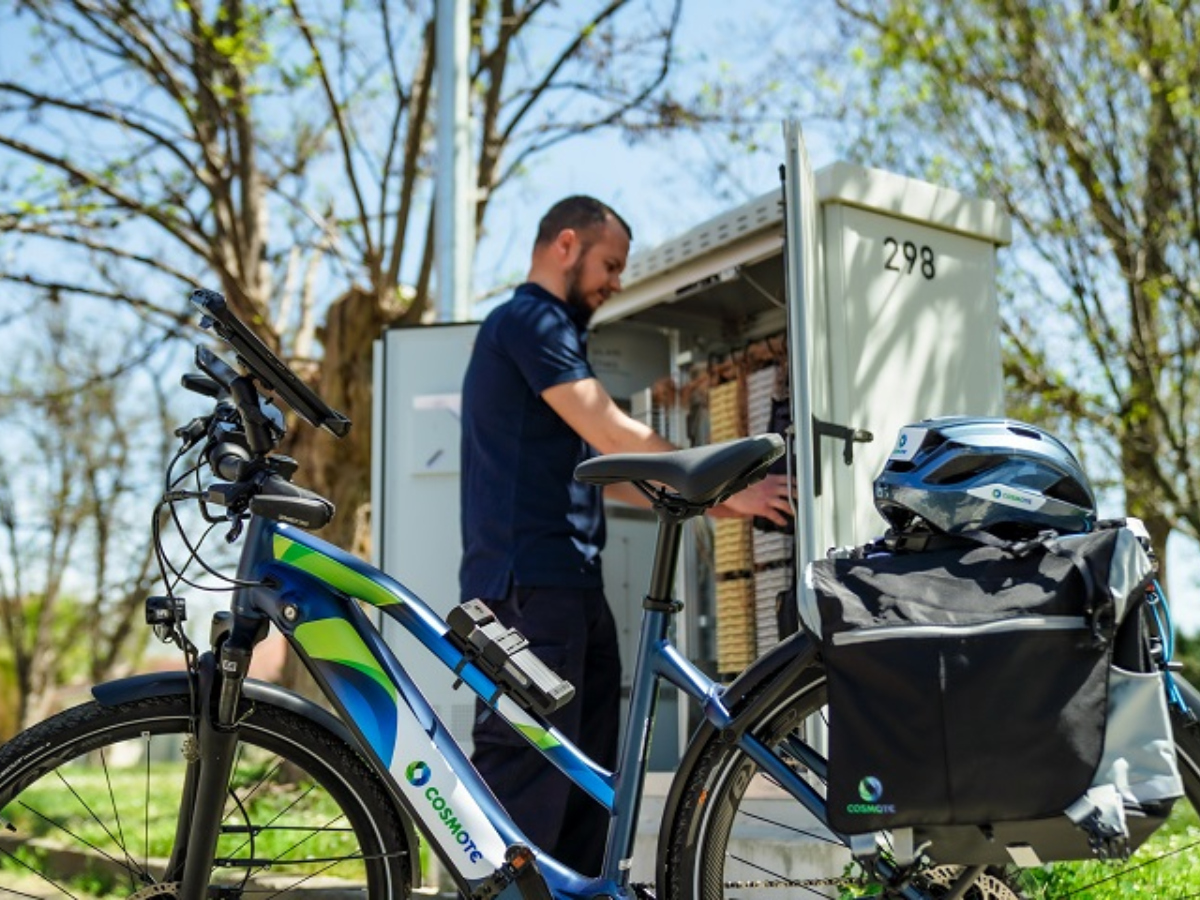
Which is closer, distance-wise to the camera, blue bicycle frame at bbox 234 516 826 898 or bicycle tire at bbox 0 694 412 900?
bicycle tire at bbox 0 694 412 900

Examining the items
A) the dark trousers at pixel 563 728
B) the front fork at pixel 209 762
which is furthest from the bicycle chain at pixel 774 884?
the front fork at pixel 209 762

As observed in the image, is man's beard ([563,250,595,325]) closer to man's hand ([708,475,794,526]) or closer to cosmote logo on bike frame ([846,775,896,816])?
man's hand ([708,475,794,526])

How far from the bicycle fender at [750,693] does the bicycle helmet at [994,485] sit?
0.30 m

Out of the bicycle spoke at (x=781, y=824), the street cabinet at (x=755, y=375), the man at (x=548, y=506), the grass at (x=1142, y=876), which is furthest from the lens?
the street cabinet at (x=755, y=375)

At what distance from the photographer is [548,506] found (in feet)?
12.0

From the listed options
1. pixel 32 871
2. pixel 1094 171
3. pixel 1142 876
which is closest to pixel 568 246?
pixel 32 871

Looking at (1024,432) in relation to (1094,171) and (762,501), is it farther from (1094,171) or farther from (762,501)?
(1094,171)

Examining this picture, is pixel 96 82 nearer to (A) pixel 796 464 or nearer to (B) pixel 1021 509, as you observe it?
(A) pixel 796 464

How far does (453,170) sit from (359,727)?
401cm

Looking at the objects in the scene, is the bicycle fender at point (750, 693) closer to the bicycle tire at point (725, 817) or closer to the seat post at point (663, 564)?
the bicycle tire at point (725, 817)

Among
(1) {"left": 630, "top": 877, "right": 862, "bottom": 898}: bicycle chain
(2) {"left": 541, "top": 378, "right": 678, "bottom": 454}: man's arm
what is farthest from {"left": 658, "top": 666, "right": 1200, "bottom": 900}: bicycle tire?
(2) {"left": 541, "top": 378, "right": 678, "bottom": 454}: man's arm

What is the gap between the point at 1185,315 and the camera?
10289 millimetres

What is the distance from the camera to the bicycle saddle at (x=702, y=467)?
2666mm

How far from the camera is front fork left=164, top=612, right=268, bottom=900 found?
265cm
